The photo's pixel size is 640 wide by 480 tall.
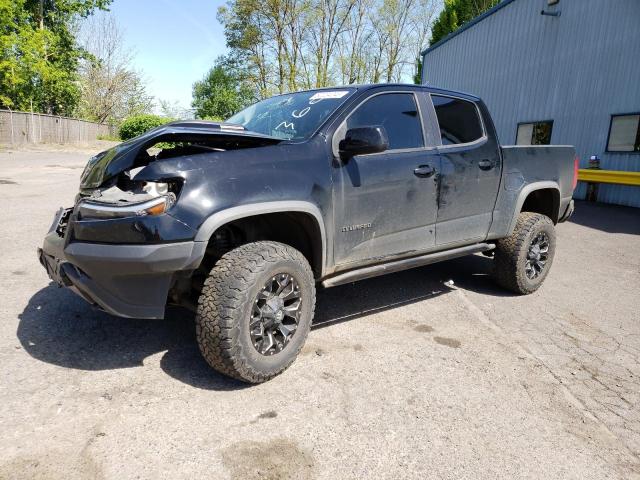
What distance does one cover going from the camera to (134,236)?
8.05 feet

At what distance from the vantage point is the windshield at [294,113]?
3.38 metres

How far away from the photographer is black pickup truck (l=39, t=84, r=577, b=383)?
253cm

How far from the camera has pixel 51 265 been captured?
2.98 meters

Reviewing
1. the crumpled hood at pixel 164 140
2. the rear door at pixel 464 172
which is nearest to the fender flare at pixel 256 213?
the crumpled hood at pixel 164 140

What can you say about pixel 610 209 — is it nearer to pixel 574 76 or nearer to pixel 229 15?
pixel 574 76

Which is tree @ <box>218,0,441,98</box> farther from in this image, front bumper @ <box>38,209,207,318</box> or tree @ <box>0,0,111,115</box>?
front bumper @ <box>38,209,207,318</box>

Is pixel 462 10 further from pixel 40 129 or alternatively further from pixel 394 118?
pixel 394 118

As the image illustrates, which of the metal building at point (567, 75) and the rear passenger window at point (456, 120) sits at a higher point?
the metal building at point (567, 75)

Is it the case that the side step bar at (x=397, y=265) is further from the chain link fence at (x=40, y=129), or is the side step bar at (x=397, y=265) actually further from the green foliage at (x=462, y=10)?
the chain link fence at (x=40, y=129)

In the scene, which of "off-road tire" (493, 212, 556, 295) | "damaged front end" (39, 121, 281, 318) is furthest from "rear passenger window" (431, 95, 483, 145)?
"damaged front end" (39, 121, 281, 318)

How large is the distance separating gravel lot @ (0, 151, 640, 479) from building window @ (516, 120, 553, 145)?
38.6ft

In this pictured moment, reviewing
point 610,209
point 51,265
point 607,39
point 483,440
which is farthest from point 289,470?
point 607,39

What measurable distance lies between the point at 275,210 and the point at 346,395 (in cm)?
121

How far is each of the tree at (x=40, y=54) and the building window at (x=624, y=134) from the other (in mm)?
30857
